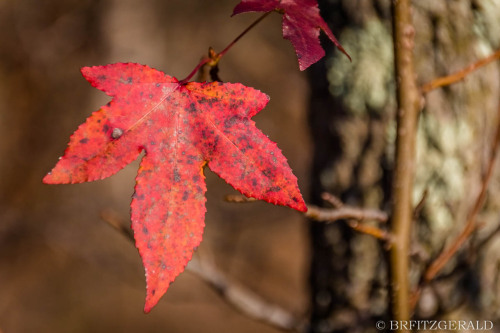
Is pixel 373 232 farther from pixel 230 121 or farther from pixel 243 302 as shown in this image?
pixel 243 302

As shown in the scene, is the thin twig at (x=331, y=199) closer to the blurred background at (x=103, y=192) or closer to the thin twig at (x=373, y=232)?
the thin twig at (x=373, y=232)

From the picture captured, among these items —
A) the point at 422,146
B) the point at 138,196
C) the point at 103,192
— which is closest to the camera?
the point at 138,196

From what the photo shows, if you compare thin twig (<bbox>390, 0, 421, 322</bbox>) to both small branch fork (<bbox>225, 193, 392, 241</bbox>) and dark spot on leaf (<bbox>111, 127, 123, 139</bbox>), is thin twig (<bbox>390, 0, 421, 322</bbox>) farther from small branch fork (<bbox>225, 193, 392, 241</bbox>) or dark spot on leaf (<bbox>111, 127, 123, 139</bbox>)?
dark spot on leaf (<bbox>111, 127, 123, 139</bbox>)

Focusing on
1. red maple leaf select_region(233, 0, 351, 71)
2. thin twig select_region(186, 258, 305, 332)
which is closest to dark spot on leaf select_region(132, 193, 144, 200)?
red maple leaf select_region(233, 0, 351, 71)

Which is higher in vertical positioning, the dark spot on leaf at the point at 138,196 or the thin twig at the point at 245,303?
the dark spot on leaf at the point at 138,196

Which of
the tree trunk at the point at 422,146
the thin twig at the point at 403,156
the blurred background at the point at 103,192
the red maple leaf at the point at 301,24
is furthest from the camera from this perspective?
the blurred background at the point at 103,192

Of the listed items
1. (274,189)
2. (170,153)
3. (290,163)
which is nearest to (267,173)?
(274,189)

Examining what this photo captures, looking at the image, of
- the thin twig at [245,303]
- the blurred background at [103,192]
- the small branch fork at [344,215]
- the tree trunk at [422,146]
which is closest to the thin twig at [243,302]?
the thin twig at [245,303]
